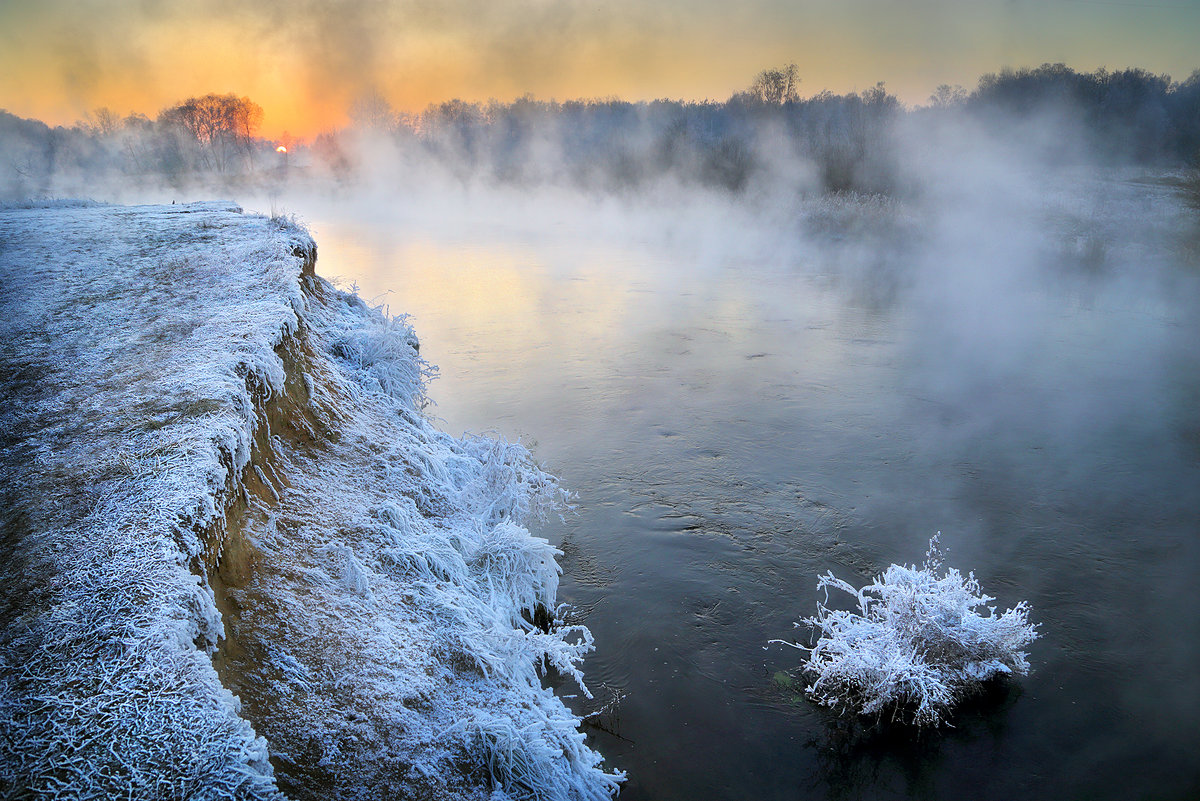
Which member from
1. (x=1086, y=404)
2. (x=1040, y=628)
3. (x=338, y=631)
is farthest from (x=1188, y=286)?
(x=338, y=631)

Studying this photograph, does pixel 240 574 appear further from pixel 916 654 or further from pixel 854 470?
pixel 854 470

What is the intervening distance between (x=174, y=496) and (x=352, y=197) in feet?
206

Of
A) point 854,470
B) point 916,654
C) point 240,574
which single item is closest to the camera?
point 240,574

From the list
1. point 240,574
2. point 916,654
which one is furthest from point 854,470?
point 240,574

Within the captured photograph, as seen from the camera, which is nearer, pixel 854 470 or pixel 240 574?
pixel 240 574

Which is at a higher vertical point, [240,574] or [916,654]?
[240,574]

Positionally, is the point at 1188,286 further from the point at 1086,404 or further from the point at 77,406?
the point at 77,406

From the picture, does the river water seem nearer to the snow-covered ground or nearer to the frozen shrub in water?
the frozen shrub in water

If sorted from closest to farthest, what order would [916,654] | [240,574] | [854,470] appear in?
1. [240,574]
2. [916,654]
3. [854,470]

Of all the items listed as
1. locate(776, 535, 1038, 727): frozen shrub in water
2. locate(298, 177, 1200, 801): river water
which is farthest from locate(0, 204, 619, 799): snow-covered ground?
locate(776, 535, 1038, 727): frozen shrub in water

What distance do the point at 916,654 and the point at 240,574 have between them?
501 cm

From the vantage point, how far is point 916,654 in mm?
5527

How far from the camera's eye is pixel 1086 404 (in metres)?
12.5

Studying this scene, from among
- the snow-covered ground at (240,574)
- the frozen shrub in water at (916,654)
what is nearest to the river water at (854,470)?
A: the frozen shrub in water at (916,654)
